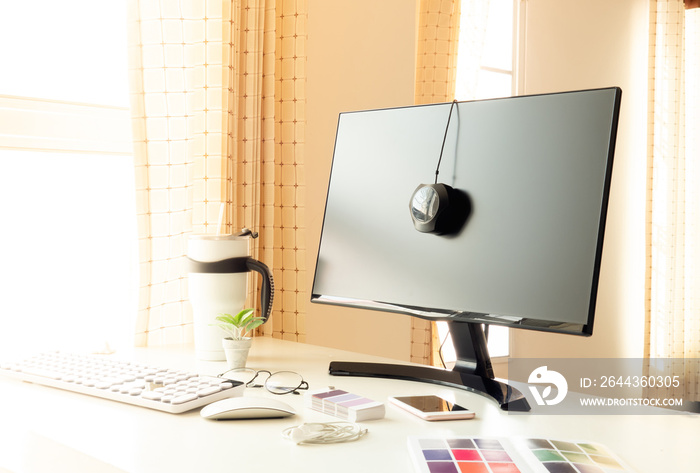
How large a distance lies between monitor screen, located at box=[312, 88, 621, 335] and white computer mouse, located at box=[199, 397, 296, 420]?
33cm

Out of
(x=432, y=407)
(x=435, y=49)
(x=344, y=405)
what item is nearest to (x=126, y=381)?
(x=344, y=405)

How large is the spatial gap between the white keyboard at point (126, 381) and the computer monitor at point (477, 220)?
305 mm

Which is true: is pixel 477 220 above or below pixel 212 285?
above

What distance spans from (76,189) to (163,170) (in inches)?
11.8

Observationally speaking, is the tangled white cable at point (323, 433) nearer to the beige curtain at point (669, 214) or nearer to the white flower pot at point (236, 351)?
the white flower pot at point (236, 351)

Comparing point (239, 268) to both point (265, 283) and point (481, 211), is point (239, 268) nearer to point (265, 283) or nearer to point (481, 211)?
point (265, 283)

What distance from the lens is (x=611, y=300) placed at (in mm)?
3939

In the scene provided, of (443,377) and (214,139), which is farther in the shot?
(214,139)

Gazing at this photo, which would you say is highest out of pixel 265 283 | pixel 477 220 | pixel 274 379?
pixel 477 220

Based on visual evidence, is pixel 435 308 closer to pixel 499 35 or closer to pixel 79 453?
pixel 79 453

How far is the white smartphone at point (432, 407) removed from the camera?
983mm

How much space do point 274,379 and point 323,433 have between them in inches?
14.8

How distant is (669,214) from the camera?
12.4 ft

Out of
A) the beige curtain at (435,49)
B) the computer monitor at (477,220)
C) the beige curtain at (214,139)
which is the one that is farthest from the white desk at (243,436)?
the beige curtain at (435,49)
